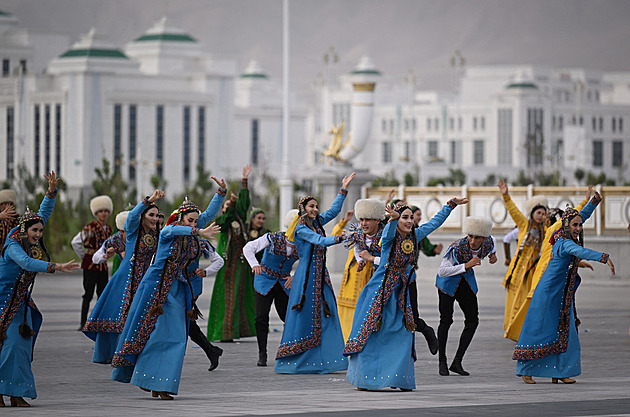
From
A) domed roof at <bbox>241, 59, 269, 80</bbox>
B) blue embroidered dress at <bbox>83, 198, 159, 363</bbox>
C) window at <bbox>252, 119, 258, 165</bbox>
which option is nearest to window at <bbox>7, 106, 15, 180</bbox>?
window at <bbox>252, 119, 258, 165</bbox>

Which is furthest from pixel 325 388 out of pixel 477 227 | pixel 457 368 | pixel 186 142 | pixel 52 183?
pixel 186 142

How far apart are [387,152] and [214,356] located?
113579 millimetres

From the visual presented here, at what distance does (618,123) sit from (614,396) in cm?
11834

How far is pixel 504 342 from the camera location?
12977 millimetres

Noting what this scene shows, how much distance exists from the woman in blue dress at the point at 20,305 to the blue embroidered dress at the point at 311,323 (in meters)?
2.16

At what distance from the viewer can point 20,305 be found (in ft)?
29.2

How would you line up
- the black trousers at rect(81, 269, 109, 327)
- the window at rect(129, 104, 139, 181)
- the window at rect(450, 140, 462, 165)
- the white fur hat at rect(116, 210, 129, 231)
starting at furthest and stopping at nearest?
the window at rect(450, 140, 462, 165), the window at rect(129, 104, 139, 181), the black trousers at rect(81, 269, 109, 327), the white fur hat at rect(116, 210, 129, 231)

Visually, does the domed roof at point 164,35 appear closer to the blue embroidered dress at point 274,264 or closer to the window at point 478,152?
the window at point 478,152

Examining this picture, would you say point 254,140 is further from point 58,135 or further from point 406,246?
point 406,246

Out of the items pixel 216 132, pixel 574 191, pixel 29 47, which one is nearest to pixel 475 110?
pixel 216 132

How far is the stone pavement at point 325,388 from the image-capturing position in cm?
830

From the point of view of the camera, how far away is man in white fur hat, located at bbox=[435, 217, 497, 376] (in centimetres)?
1047

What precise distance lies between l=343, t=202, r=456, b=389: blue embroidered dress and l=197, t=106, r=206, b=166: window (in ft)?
343

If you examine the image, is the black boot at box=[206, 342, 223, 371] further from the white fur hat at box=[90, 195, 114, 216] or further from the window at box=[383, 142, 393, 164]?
the window at box=[383, 142, 393, 164]
